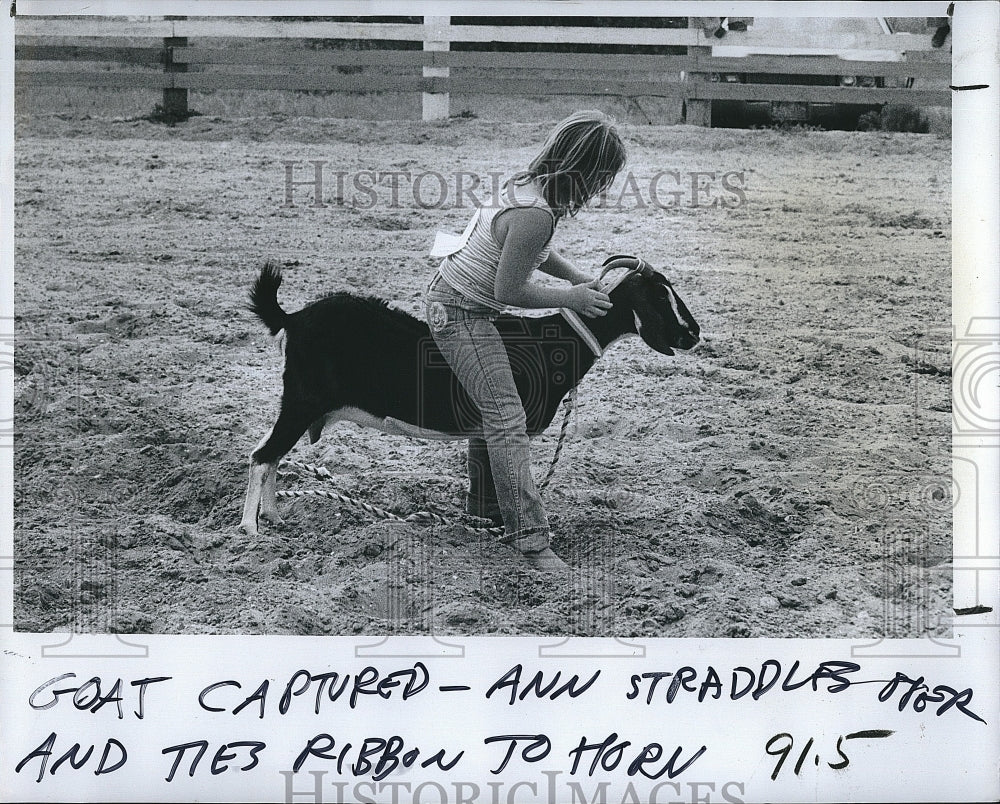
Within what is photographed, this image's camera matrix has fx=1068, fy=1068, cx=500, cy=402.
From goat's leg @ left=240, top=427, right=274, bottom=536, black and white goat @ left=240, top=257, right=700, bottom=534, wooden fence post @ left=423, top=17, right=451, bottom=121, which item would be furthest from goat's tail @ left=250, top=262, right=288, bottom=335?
wooden fence post @ left=423, top=17, right=451, bottom=121

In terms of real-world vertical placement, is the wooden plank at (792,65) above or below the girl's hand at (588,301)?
above

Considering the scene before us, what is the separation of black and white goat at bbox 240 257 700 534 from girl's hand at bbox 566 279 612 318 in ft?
0.13

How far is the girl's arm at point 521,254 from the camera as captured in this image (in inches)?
102

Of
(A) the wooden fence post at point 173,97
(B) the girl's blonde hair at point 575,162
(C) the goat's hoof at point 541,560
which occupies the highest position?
(A) the wooden fence post at point 173,97

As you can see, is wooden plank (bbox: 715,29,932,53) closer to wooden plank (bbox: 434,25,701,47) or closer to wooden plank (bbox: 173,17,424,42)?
wooden plank (bbox: 434,25,701,47)

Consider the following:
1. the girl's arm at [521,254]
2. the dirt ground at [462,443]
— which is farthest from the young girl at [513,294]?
the dirt ground at [462,443]

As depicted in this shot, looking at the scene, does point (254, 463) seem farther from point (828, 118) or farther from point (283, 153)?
point (828, 118)

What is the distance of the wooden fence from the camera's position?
2.93 metres

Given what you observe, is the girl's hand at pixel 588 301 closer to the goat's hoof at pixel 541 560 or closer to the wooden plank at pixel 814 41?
the goat's hoof at pixel 541 560

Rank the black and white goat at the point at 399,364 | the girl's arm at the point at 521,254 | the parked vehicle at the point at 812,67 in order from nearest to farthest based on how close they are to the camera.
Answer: the girl's arm at the point at 521,254
the black and white goat at the point at 399,364
the parked vehicle at the point at 812,67

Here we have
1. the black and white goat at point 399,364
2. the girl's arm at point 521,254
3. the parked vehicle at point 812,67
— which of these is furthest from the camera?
the parked vehicle at point 812,67

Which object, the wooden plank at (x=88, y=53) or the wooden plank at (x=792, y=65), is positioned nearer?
the wooden plank at (x=88, y=53)

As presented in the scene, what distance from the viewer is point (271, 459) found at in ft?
9.11

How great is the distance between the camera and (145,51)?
9.82 ft
